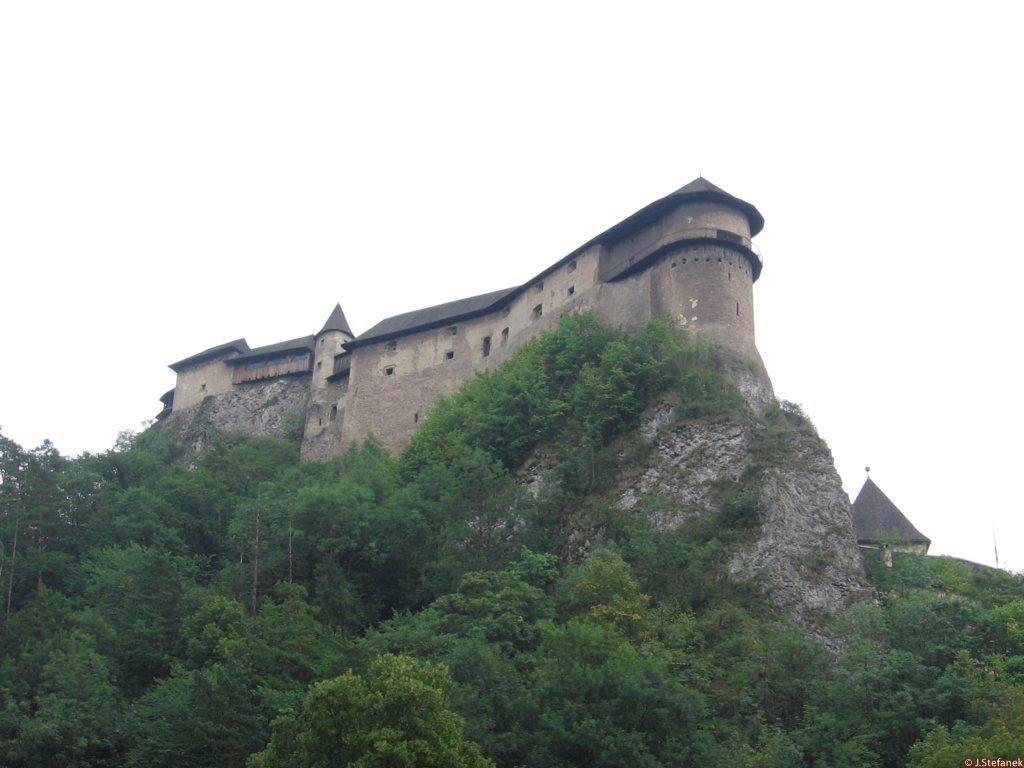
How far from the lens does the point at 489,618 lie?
3025cm

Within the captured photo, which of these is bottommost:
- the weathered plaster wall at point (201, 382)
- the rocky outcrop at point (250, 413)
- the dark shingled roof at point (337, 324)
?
the rocky outcrop at point (250, 413)

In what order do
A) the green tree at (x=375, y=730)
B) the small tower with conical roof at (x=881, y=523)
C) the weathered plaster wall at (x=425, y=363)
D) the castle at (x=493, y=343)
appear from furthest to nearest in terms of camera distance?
the weathered plaster wall at (x=425, y=363) < the castle at (x=493, y=343) < the small tower with conical roof at (x=881, y=523) < the green tree at (x=375, y=730)

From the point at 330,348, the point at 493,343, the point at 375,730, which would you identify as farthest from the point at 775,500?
the point at 330,348

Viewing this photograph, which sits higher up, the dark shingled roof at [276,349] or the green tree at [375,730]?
the dark shingled roof at [276,349]

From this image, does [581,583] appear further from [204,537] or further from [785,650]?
[204,537]

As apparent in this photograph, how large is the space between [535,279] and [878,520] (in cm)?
2069

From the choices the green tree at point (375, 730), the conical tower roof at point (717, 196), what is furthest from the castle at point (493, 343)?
the green tree at point (375, 730)

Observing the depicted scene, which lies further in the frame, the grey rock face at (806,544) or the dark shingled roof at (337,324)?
the dark shingled roof at (337,324)

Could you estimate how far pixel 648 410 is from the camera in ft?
139

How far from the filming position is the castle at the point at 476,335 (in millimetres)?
45656

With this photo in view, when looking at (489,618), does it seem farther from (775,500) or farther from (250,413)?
(250,413)

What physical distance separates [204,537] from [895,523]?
3037 cm

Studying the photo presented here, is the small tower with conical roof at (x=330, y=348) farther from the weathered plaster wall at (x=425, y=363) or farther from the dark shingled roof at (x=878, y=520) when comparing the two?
the dark shingled roof at (x=878, y=520)

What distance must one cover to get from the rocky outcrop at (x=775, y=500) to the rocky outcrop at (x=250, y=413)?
93.9ft
